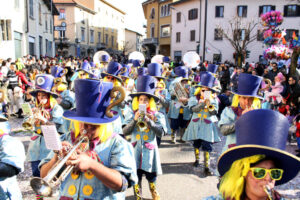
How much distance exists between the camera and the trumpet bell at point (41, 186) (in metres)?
1.72

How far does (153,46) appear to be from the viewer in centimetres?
4366

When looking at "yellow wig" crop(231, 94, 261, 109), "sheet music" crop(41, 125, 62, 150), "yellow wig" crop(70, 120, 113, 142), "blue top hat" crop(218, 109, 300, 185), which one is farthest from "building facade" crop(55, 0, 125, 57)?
"blue top hat" crop(218, 109, 300, 185)

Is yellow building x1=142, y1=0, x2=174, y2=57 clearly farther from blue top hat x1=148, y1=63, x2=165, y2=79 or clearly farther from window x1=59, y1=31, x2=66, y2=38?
blue top hat x1=148, y1=63, x2=165, y2=79

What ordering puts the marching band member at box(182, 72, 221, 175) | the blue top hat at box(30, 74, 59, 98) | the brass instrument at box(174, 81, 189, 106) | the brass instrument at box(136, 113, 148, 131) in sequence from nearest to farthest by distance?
the brass instrument at box(136, 113, 148, 131), the blue top hat at box(30, 74, 59, 98), the marching band member at box(182, 72, 221, 175), the brass instrument at box(174, 81, 189, 106)

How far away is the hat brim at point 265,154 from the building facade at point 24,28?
1594cm

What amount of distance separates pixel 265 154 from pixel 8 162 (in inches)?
90.2

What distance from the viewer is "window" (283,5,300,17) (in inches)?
1177

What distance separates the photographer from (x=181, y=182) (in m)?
5.08

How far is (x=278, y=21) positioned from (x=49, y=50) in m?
23.1

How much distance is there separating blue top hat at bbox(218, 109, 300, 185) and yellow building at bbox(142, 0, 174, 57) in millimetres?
39256

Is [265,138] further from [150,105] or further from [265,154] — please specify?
[150,105]

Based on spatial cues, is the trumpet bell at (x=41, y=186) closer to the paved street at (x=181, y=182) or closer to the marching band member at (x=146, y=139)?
the marching band member at (x=146, y=139)

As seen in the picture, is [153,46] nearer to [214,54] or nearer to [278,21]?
[214,54]

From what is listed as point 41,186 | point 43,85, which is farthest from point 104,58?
point 41,186
